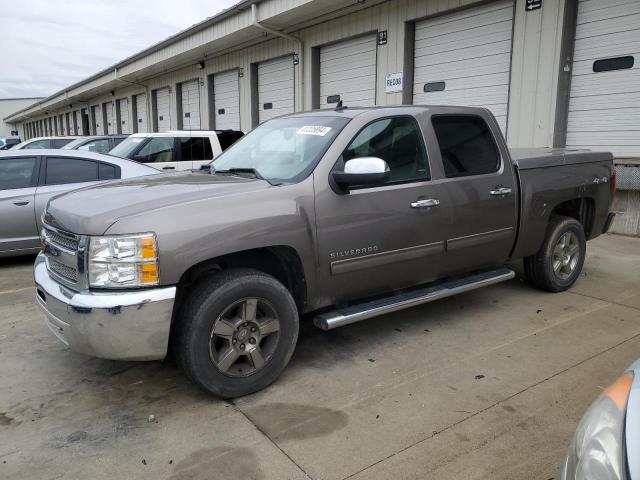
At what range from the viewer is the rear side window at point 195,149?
10.5 m

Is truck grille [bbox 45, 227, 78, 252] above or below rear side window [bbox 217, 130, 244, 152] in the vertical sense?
below

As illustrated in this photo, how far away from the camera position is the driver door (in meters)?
3.64

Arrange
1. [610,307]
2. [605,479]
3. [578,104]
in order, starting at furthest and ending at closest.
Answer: [578,104] → [610,307] → [605,479]

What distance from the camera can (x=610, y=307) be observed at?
504cm

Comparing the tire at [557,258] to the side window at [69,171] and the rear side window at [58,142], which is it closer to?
the side window at [69,171]

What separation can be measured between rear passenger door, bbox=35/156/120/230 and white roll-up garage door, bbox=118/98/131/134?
22.0 metres

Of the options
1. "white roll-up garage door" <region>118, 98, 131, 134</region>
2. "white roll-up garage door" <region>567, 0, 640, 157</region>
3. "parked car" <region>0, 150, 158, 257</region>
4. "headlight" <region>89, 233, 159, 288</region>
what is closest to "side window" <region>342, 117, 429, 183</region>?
"headlight" <region>89, 233, 159, 288</region>

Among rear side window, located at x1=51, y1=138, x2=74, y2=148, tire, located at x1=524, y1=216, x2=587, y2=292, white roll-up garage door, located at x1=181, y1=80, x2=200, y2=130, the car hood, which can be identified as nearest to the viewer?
the car hood

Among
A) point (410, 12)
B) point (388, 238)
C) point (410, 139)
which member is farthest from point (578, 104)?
point (388, 238)

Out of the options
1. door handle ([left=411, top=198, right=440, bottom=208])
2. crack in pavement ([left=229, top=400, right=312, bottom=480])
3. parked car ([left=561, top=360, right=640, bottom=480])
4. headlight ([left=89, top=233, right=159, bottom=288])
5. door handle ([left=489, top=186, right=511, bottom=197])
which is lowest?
crack in pavement ([left=229, top=400, right=312, bottom=480])

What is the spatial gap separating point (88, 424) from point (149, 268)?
3.35ft

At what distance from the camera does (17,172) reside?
22.8 feet

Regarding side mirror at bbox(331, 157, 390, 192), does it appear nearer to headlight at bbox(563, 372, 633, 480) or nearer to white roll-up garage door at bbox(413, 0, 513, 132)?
headlight at bbox(563, 372, 633, 480)

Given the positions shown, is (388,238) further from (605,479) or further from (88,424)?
(605,479)
